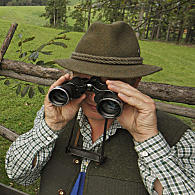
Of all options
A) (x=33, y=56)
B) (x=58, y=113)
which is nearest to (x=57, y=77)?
(x=33, y=56)

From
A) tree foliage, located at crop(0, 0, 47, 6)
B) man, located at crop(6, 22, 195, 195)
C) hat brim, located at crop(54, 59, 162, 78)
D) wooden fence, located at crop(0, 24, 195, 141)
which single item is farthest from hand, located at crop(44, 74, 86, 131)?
tree foliage, located at crop(0, 0, 47, 6)

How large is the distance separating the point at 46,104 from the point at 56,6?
28.1 metres

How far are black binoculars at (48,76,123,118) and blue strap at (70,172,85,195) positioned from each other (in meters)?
0.50

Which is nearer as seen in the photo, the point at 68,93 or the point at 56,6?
the point at 68,93

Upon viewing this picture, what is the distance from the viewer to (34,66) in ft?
7.89

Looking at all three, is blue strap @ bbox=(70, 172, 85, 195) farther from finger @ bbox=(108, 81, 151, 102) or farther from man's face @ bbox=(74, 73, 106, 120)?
finger @ bbox=(108, 81, 151, 102)

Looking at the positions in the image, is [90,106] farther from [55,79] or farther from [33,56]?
[33,56]

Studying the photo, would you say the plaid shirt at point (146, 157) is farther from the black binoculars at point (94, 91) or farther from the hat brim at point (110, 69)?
the hat brim at point (110, 69)

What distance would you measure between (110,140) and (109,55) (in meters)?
0.58

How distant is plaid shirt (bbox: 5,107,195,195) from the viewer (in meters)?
1.32

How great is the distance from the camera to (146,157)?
1.36 metres

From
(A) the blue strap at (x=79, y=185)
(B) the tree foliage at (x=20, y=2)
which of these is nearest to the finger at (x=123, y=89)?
(A) the blue strap at (x=79, y=185)

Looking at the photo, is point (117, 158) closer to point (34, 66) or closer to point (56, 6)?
point (34, 66)

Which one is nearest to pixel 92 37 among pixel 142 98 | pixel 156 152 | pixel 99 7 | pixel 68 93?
pixel 68 93
